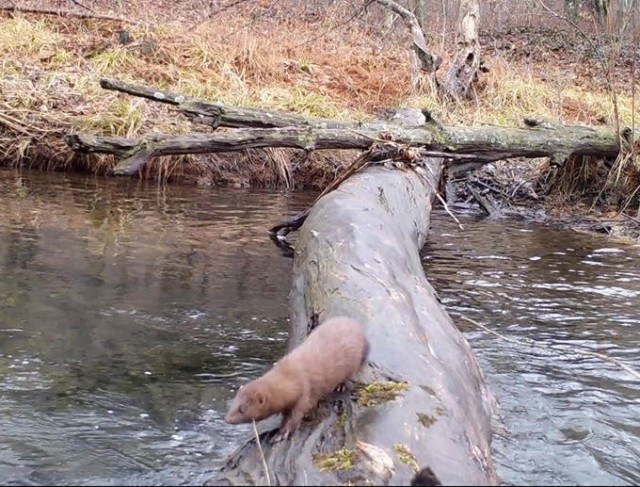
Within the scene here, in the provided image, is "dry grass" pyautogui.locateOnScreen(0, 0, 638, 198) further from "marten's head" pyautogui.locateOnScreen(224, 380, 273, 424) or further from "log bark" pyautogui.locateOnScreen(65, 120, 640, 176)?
"marten's head" pyautogui.locateOnScreen(224, 380, 273, 424)

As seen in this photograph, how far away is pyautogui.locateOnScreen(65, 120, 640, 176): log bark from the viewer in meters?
6.95

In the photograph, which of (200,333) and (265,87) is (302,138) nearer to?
(200,333)

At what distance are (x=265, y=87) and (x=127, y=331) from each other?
974 centimetres

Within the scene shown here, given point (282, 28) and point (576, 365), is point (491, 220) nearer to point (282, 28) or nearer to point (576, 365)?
Answer: point (576, 365)

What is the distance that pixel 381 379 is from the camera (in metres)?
3.30

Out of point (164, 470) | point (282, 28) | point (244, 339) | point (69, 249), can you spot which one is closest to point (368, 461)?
point (164, 470)

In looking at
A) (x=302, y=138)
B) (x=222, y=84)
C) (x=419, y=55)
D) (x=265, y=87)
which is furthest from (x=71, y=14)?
(x=302, y=138)

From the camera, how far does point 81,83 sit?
1380 centimetres

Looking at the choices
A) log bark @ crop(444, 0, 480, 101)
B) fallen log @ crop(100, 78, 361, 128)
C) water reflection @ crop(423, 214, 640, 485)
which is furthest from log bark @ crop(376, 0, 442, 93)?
fallen log @ crop(100, 78, 361, 128)

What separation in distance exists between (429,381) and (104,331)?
9.86 ft

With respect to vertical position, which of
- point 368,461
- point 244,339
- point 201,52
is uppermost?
point 201,52

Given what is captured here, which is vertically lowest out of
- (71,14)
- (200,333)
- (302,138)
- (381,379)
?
(200,333)

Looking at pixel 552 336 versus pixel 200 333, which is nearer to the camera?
pixel 200 333

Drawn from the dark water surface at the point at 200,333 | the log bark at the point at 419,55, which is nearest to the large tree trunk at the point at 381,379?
the dark water surface at the point at 200,333
